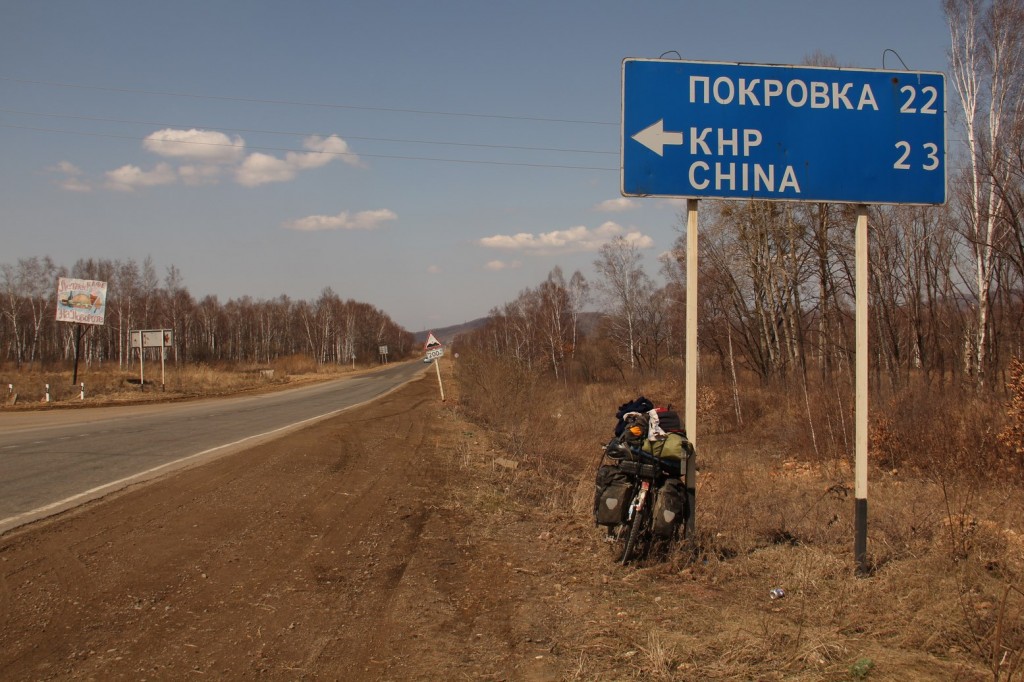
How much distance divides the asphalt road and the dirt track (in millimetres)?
1024

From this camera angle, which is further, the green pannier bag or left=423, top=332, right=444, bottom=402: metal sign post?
left=423, top=332, right=444, bottom=402: metal sign post

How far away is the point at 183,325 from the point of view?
→ 8812cm

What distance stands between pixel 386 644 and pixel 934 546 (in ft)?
13.6

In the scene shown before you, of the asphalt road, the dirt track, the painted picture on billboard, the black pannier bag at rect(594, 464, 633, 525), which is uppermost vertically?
the painted picture on billboard

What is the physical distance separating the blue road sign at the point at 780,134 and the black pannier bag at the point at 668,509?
2332mm

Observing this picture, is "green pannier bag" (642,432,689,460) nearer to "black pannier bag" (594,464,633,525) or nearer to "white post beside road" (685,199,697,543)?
"white post beside road" (685,199,697,543)

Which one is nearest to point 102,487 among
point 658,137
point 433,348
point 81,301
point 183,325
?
point 658,137

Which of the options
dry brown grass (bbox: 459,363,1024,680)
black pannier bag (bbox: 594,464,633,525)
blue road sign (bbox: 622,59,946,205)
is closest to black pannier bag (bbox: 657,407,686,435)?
black pannier bag (bbox: 594,464,633,525)

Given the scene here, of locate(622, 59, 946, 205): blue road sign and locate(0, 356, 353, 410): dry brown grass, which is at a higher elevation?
locate(622, 59, 946, 205): blue road sign

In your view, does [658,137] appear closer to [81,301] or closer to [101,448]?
[101,448]

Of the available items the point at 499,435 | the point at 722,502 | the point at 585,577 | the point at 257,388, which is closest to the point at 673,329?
the point at 257,388

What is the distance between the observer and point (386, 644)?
3939 mm

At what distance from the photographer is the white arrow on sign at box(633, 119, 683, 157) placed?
219 inches

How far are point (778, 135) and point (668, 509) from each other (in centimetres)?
312
